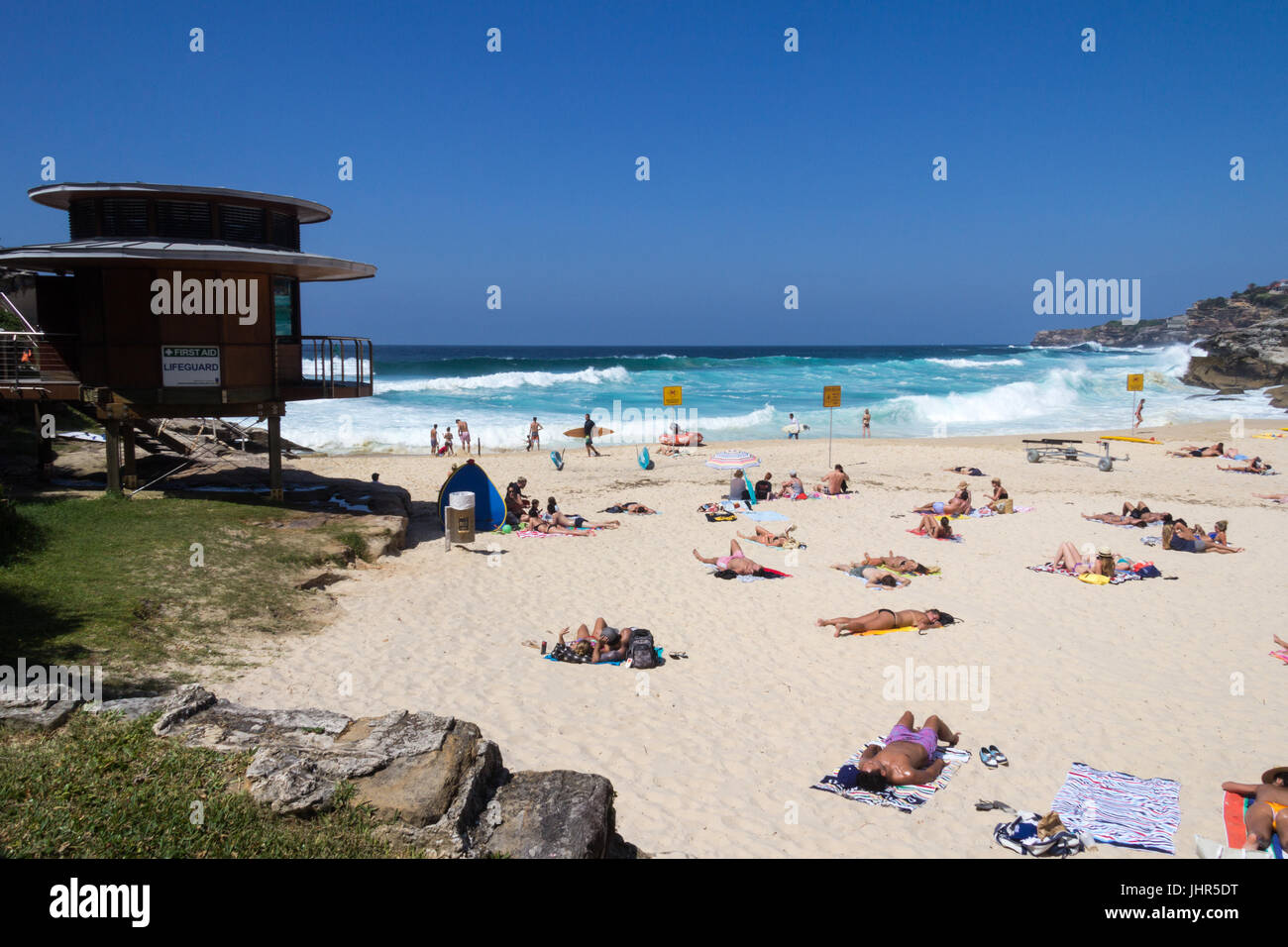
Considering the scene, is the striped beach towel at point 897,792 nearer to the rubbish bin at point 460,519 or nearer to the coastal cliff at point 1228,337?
the rubbish bin at point 460,519

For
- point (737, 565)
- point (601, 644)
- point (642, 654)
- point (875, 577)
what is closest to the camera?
point (642, 654)

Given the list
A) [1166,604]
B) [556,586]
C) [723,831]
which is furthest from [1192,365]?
[723,831]

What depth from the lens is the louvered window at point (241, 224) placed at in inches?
527

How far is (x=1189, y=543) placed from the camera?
14102 mm

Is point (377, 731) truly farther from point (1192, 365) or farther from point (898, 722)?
point (1192, 365)

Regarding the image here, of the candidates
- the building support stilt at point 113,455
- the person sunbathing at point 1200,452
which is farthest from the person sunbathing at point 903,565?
the person sunbathing at point 1200,452

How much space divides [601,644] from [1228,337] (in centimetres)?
5990

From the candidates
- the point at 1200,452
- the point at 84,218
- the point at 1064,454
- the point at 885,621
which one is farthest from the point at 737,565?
the point at 1200,452

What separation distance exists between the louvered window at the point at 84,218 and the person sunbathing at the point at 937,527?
51.4 feet

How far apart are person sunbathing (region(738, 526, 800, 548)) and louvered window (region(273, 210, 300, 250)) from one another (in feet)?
33.0

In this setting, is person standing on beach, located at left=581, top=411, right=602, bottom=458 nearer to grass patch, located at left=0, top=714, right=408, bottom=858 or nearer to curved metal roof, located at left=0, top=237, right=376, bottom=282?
curved metal roof, located at left=0, top=237, right=376, bottom=282

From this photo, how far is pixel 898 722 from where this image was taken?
736 centimetres

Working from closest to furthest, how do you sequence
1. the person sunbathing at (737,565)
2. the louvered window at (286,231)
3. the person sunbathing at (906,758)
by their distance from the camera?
1. the person sunbathing at (906,758)
2. the person sunbathing at (737,565)
3. the louvered window at (286,231)

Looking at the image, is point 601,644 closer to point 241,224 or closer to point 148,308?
point 148,308
